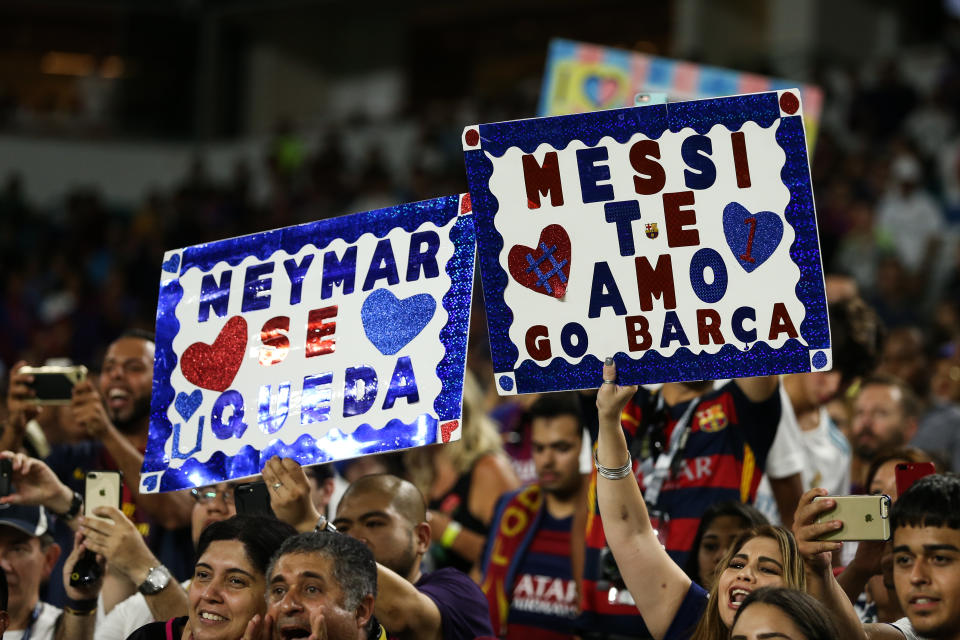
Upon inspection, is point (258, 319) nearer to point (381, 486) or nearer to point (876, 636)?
point (381, 486)

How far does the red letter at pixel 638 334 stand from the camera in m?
3.10

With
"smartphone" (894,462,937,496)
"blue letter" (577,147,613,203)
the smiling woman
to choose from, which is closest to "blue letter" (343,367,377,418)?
the smiling woman

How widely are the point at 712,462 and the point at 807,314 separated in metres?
0.73

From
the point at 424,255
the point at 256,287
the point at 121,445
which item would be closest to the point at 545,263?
the point at 424,255

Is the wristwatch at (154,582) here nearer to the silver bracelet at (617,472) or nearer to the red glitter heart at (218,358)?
the red glitter heart at (218,358)

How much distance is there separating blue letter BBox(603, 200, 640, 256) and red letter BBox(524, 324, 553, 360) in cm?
28

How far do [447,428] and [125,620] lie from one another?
114 centimetres

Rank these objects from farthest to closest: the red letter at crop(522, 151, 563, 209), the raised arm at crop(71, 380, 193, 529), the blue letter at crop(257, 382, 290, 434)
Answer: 1. the raised arm at crop(71, 380, 193, 529)
2. the blue letter at crop(257, 382, 290, 434)
3. the red letter at crop(522, 151, 563, 209)

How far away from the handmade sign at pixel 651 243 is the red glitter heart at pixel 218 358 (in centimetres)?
80

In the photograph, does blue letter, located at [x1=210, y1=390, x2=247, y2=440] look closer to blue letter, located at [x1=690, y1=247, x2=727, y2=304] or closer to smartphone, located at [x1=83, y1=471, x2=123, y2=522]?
smartphone, located at [x1=83, y1=471, x2=123, y2=522]

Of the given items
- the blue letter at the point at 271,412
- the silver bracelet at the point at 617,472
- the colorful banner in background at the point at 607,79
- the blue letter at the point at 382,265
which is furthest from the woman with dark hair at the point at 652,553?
the colorful banner in background at the point at 607,79

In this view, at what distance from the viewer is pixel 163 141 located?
17.2 metres

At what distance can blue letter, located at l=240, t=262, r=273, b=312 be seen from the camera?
360cm

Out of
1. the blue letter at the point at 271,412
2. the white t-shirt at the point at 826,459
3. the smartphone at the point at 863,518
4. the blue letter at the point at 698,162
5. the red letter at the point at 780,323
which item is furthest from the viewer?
the white t-shirt at the point at 826,459
